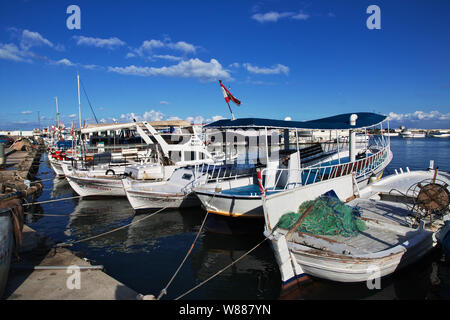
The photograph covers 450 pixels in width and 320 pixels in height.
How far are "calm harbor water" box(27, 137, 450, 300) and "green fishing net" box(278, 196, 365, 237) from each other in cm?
149

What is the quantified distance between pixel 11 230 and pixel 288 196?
304 inches

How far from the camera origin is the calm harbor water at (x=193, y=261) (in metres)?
7.88

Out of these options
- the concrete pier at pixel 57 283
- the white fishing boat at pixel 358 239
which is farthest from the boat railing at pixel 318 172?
the concrete pier at pixel 57 283

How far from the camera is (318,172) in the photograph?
41.3 ft

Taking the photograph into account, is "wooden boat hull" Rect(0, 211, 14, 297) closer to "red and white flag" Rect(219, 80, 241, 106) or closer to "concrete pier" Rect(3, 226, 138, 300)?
"concrete pier" Rect(3, 226, 138, 300)

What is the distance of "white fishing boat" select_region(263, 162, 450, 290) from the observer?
22.8 feet

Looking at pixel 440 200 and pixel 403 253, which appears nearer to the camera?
pixel 403 253

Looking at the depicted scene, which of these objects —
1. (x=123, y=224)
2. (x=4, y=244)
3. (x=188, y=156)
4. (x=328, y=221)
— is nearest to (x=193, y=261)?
(x=328, y=221)

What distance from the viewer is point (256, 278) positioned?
8.88 meters

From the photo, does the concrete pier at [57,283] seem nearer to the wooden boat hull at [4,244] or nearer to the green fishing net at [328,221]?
the wooden boat hull at [4,244]
